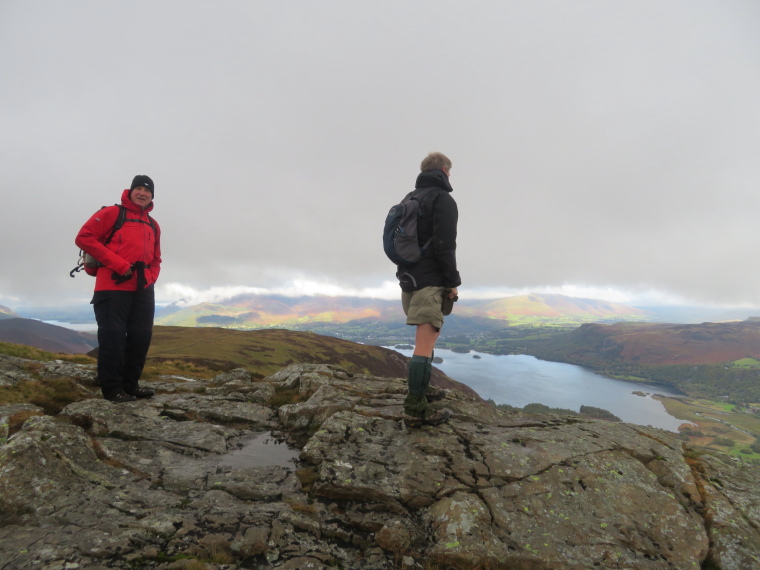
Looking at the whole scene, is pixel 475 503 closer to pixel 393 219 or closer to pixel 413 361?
pixel 413 361

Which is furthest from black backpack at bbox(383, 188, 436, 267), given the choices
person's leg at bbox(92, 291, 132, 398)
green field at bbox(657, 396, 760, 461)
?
green field at bbox(657, 396, 760, 461)

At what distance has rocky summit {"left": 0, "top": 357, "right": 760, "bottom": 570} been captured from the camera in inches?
188

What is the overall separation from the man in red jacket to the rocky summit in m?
A: 1.06

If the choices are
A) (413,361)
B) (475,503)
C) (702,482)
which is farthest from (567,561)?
(702,482)

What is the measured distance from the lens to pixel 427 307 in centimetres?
820

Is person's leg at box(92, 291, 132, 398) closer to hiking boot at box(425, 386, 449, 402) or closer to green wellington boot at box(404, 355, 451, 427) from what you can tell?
green wellington boot at box(404, 355, 451, 427)

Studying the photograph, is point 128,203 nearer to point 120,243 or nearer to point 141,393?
point 120,243

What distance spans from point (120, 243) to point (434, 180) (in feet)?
30.5

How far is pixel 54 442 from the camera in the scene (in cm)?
611

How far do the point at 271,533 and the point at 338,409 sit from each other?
5360 millimetres

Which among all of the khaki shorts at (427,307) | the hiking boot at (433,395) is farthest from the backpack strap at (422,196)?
the hiking boot at (433,395)

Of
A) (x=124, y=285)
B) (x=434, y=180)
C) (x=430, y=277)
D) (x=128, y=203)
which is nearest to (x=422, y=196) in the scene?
(x=434, y=180)

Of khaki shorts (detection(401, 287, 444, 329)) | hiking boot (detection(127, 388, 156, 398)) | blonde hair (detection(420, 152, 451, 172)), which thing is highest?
blonde hair (detection(420, 152, 451, 172))

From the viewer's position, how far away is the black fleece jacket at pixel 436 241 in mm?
8102
